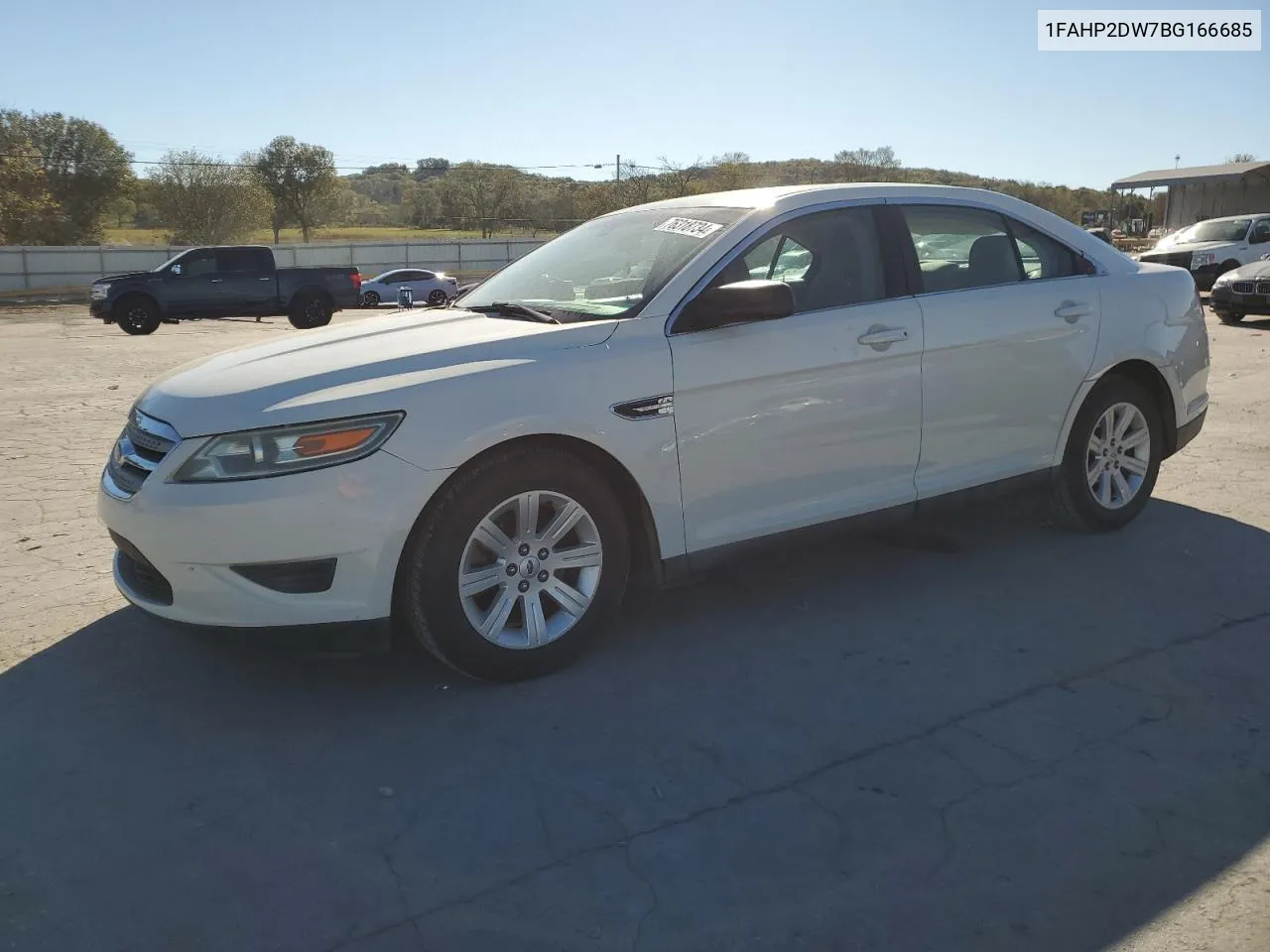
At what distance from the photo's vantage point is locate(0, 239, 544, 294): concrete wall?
137 feet

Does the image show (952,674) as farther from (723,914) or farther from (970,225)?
(970,225)

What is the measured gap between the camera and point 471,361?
3619mm

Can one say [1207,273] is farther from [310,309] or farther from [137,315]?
[137,315]

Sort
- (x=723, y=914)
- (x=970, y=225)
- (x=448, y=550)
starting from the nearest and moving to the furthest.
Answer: (x=723, y=914) → (x=448, y=550) → (x=970, y=225)

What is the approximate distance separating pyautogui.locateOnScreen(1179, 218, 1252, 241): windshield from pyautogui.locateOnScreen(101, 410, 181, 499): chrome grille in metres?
23.5

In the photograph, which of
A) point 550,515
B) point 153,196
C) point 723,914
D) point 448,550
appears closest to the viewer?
point 723,914

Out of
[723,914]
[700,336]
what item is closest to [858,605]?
[700,336]

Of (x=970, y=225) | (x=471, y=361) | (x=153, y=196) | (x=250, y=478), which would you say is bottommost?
(x=250, y=478)

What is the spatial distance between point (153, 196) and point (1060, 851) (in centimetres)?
6932

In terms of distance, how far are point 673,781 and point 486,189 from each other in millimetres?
81449

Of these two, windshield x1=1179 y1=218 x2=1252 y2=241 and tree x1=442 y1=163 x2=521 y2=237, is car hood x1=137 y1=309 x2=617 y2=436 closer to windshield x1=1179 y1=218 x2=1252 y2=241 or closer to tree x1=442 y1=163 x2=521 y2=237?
windshield x1=1179 y1=218 x2=1252 y2=241

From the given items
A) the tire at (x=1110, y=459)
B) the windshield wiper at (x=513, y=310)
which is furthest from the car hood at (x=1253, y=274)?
the windshield wiper at (x=513, y=310)

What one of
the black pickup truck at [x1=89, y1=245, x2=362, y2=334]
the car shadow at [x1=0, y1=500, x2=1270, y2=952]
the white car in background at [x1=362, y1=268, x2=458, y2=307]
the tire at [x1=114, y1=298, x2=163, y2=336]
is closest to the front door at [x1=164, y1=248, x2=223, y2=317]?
the black pickup truck at [x1=89, y1=245, x2=362, y2=334]

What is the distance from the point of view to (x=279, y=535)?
A: 10.8 ft
